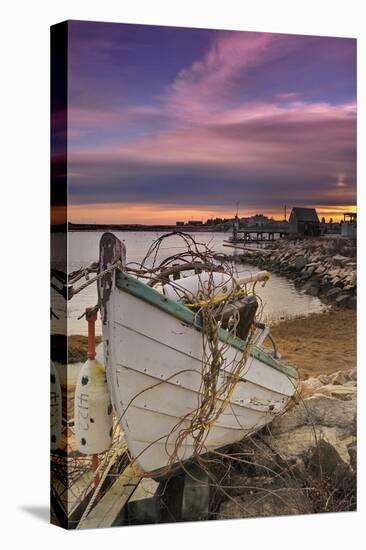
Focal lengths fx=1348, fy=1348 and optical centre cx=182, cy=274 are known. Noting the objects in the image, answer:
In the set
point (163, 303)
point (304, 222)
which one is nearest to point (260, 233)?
point (304, 222)

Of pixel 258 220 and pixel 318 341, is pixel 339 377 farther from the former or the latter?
pixel 258 220

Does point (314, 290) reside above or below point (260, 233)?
below

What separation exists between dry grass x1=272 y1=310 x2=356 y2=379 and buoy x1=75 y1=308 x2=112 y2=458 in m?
1.10

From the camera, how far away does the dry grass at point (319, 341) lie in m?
7.48

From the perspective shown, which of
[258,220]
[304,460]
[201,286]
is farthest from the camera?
[304,460]

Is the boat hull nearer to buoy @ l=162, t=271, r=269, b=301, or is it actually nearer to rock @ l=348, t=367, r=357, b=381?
buoy @ l=162, t=271, r=269, b=301

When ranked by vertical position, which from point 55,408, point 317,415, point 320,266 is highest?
point 320,266

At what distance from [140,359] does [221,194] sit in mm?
1064

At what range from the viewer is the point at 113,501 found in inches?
274

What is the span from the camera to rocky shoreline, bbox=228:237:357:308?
752 cm

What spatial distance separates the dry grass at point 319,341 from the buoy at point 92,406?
1.10 m

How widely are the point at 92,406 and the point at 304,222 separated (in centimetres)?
164

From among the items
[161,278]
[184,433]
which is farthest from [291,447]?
[161,278]

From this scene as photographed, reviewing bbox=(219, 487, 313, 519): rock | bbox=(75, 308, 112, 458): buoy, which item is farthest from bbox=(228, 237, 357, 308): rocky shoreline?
bbox=(75, 308, 112, 458): buoy
